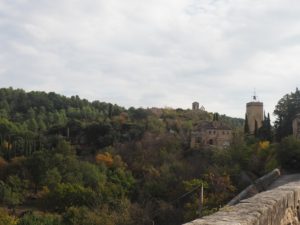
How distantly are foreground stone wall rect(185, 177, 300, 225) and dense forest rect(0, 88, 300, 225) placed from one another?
374 inches

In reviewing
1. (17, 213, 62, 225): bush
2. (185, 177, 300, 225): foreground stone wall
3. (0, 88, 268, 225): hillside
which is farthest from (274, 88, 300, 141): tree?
(185, 177, 300, 225): foreground stone wall

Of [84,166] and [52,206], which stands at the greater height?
[84,166]

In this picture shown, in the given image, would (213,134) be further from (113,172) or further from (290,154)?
(290,154)

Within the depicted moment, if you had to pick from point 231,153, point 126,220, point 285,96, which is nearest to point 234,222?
point 126,220

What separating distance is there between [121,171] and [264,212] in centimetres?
3958

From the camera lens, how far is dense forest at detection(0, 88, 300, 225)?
97.6ft

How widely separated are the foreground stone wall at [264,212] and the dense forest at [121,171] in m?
9.50

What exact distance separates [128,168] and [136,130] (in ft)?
37.9

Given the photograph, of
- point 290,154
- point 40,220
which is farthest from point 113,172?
point 290,154

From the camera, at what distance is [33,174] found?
4856 centimetres

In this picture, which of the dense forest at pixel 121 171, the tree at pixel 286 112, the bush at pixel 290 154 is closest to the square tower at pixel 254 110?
the dense forest at pixel 121 171

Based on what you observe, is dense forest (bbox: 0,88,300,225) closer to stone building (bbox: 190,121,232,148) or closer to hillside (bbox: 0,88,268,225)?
hillside (bbox: 0,88,268,225)

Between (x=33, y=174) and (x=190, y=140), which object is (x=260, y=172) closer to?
(x=190, y=140)

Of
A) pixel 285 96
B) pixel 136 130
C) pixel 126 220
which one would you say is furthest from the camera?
pixel 136 130
